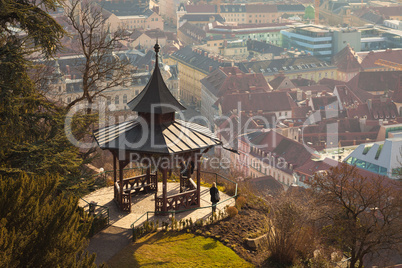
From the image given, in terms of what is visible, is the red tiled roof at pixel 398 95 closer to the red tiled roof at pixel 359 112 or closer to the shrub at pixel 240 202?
the red tiled roof at pixel 359 112

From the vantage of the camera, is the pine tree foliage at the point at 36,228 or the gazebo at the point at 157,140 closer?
the pine tree foliage at the point at 36,228

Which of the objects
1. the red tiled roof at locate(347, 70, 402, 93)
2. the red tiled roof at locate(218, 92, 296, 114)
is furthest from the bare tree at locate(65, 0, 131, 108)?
the red tiled roof at locate(347, 70, 402, 93)

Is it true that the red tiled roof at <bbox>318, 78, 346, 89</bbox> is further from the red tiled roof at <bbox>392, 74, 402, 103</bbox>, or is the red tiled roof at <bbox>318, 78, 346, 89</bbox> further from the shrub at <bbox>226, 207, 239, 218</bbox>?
the shrub at <bbox>226, 207, 239, 218</bbox>

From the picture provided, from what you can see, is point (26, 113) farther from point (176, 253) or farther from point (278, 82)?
point (278, 82)

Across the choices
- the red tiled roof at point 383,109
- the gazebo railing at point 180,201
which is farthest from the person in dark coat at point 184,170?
the red tiled roof at point 383,109

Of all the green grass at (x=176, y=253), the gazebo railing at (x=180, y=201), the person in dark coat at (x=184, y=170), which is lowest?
the green grass at (x=176, y=253)

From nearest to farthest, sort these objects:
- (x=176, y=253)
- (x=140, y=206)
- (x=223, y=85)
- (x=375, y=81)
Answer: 1. (x=176, y=253)
2. (x=140, y=206)
3. (x=223, y=85)
4. (x=375, y=81)

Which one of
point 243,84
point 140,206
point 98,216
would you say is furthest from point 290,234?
point 243,84

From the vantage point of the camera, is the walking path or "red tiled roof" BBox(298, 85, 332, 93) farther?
"red tiled roof" BBox(298, 85, 332, 93)
